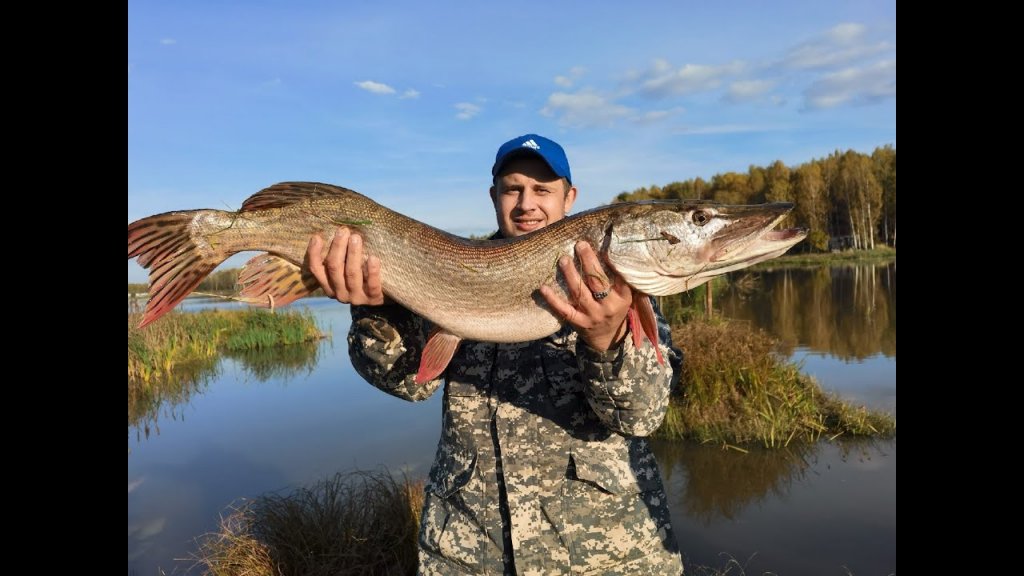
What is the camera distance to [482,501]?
266 centimetres

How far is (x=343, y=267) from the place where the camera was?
107 inches

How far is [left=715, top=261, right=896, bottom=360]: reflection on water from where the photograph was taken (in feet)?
51.6

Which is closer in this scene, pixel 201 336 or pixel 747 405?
pixel 747 405

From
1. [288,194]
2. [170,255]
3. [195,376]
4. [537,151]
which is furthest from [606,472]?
[195,376]

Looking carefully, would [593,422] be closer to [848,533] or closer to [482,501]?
[482,501]

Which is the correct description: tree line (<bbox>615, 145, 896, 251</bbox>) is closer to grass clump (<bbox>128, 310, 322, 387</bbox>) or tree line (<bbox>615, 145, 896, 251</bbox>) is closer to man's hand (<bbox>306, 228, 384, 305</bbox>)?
grass clump (<bbox>128, 310, 322, 387</bbox>)

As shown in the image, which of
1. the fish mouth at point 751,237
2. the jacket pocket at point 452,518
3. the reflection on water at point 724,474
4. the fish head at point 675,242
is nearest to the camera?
the fish mouth at point 751,237

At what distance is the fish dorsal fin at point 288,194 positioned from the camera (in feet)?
8.91

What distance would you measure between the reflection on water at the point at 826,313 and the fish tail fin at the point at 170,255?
13.8 metres

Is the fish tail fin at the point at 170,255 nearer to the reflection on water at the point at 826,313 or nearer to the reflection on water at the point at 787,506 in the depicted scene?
the reflection on water at the point at 787,506

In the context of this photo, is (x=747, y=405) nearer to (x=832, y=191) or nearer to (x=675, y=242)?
(x=675, y=242)

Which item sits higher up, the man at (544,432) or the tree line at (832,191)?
the tree line at (832,191)

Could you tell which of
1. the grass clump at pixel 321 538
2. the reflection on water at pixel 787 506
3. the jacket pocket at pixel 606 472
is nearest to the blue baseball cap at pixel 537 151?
the jacket pocket at pixel 606 472

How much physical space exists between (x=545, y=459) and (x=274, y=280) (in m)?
1.64
